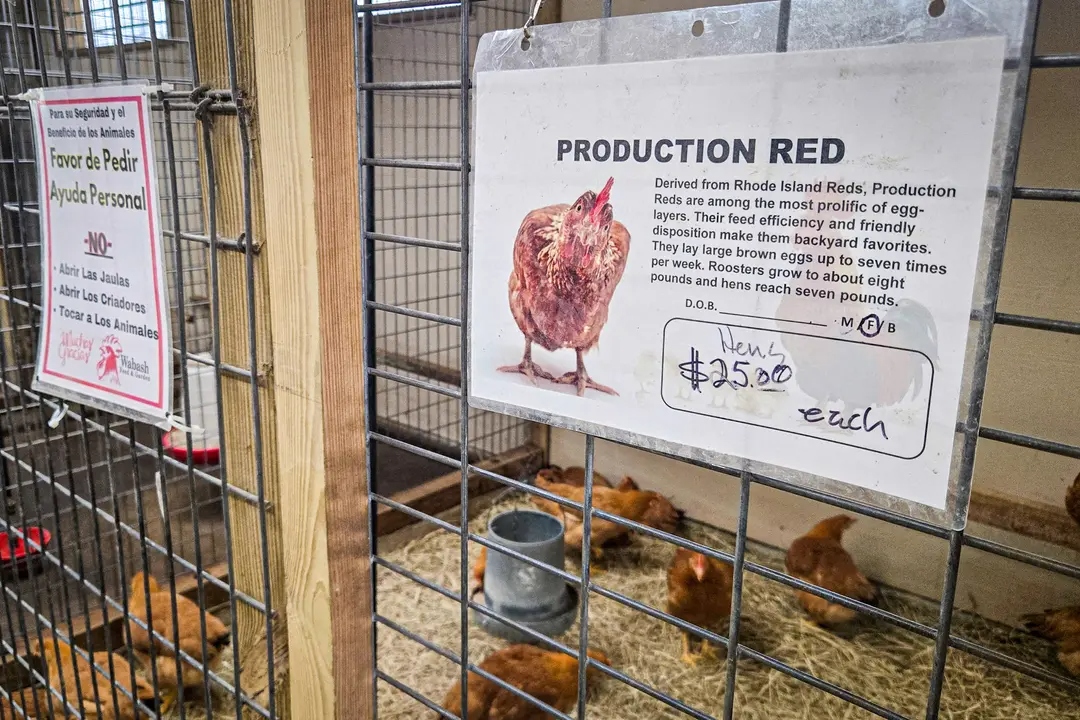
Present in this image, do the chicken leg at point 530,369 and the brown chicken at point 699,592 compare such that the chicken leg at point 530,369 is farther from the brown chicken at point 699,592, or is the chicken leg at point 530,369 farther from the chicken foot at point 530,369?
the brown chicken at point 699,592

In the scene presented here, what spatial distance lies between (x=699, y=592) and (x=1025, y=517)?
1.05 m

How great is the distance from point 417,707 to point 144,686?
674mm

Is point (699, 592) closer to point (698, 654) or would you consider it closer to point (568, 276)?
point (698, 654)

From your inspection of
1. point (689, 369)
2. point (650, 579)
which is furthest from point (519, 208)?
point (650, 579)

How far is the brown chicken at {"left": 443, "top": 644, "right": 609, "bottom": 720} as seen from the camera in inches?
67.2

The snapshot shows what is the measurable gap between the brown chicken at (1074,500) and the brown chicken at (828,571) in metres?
0.60

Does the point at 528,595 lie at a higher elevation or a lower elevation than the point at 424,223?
lower

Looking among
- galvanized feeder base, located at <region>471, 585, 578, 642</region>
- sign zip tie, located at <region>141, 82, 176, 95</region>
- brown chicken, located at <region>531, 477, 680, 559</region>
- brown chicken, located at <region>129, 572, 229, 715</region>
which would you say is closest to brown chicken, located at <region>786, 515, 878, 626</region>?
brown chicken, located at <region>531, 477, 680, 559</region>

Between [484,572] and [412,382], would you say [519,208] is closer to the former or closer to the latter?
[412,382]

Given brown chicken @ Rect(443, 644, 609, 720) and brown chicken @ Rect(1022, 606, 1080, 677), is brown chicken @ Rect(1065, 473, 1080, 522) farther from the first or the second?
brown chicken @ Rect(443, 644, 609, 720)

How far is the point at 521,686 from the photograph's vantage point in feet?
6.00

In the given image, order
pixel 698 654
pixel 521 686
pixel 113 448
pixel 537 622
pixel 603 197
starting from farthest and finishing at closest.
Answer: pixel 537 622 < pixel 698 654 < pixel 521 686 < pixel 113 448 < pixel 603 197

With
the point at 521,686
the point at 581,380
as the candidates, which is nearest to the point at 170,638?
the point at 521,686

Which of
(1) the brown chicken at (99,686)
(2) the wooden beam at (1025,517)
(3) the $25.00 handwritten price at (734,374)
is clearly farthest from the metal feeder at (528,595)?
(3) the $25.00 handwritten price at (734,374)
